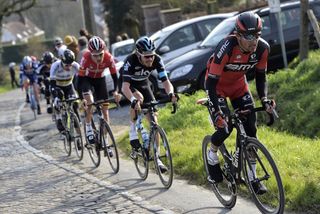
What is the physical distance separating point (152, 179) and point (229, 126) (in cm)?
252

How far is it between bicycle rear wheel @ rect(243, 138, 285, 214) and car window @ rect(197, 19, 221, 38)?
11.0 metres

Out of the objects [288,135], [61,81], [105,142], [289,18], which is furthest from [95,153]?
[289,18]

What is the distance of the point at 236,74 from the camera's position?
6363 mm

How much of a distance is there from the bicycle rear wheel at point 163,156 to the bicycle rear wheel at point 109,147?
1.19 meters

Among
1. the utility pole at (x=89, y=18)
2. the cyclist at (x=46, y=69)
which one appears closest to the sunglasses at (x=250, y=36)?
the cyclist at (x=46, y=69)

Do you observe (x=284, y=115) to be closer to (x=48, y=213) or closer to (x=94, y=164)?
(x=94, y=164)

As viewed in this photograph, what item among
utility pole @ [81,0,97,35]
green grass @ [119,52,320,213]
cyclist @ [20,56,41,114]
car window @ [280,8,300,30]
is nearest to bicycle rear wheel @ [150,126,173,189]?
green grass @ [119,52,320,213]

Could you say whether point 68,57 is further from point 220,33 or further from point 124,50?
point 124,50

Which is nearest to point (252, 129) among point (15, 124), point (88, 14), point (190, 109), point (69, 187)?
point (69, 187)

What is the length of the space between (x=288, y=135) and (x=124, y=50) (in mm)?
13763

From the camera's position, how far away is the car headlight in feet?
45.5

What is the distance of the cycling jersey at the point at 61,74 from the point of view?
11.6 metres

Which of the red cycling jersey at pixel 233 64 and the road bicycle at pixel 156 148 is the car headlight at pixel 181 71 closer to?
the road bicycle at pixel 156 148

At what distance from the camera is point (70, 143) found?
→ 11.2 m
